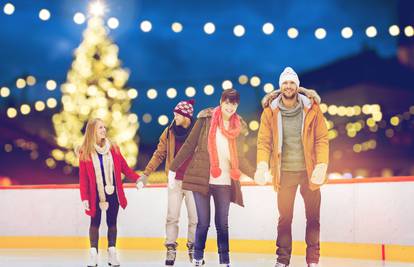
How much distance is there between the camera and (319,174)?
15.4ft

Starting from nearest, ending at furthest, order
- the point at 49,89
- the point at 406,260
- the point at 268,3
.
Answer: the point at 406,260
the point at 49,89
the point at 268,3

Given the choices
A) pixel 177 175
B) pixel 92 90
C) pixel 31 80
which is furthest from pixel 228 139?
pixel 31 80

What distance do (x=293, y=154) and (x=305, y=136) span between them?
0.46 feet

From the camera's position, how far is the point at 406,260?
6824 mm

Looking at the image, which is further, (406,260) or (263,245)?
(263,245)

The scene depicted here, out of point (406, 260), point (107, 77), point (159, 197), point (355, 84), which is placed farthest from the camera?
point (355, 84)

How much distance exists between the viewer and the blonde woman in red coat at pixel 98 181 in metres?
5.75

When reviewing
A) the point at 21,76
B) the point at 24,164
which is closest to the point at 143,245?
the point at 24,164

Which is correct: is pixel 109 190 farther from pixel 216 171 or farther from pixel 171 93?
pixel 171 93

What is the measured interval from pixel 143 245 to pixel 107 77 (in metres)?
18.2

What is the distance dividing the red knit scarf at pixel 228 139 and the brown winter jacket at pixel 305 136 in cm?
21

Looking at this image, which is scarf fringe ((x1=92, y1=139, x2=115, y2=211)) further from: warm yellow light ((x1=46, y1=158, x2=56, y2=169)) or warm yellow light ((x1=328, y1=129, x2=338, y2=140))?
warm yellow light ((x1=328, y1=129, x2=338, y2=140))

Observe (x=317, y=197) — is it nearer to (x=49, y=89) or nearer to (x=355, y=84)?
(x=49, y=89)

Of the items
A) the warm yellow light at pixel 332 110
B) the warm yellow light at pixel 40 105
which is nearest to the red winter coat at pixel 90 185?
the warm yellow light at pixel 40 105
